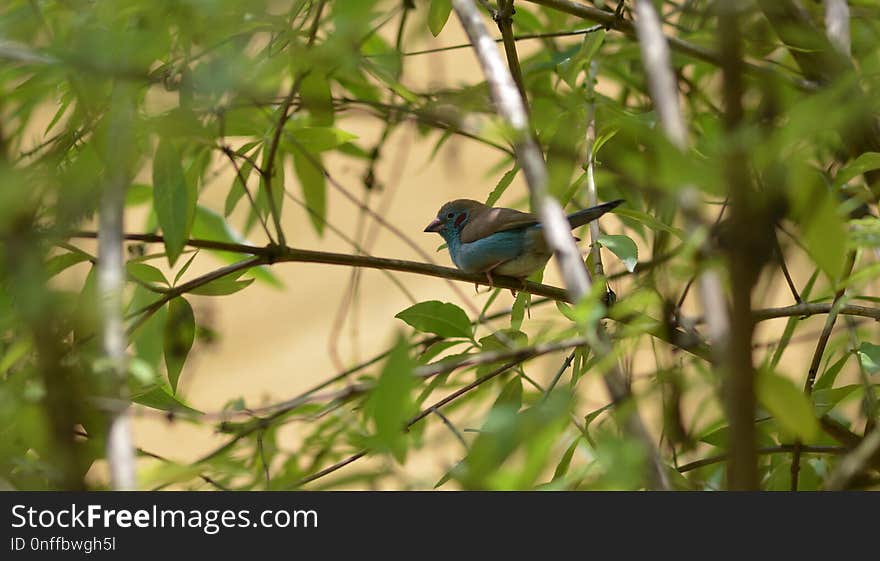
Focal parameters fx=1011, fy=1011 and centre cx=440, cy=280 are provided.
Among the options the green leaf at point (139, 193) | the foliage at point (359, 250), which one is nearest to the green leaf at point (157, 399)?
the foliage at point (359, 250)

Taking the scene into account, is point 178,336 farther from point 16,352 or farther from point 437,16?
point 437,16

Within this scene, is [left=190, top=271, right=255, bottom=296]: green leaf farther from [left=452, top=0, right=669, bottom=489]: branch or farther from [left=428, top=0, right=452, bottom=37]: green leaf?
[left=452, top=0, right=669, bottom=489]: branch

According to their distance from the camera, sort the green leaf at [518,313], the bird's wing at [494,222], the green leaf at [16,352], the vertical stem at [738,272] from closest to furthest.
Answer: the vertical stem at [738,272] → the green leaf at [16,352] → the green leaf at [518,313] → the bird's wing at [494,222]

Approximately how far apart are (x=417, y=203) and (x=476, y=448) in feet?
12.3

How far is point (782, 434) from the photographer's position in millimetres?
1698

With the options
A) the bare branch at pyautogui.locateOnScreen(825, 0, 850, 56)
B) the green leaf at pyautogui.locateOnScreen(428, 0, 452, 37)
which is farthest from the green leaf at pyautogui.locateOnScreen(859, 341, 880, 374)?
the green leaf at pyautogui.locateOnScreen(428, 0, 452, 37)

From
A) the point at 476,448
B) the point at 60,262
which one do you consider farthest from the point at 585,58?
the point at 476,448

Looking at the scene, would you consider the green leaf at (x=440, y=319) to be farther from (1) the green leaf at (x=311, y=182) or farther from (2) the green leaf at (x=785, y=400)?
(2) the green leaf at (x=785, y=400)

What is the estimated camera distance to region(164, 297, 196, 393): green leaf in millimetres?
1778

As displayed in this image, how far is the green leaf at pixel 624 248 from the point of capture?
1.64 meters

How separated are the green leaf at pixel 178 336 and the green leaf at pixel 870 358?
1.16m

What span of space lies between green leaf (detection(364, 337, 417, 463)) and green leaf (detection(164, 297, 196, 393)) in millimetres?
827

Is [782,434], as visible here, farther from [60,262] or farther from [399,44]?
[60,262]

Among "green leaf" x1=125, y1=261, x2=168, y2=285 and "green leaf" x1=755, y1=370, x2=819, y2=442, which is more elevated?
"green leaf" x1=125, y1=261, x2=168, y2=285
